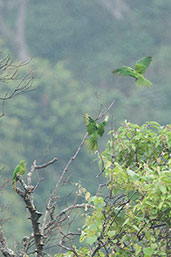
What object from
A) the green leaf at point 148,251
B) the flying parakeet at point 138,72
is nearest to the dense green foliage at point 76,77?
the flying parakeet at point 138,72

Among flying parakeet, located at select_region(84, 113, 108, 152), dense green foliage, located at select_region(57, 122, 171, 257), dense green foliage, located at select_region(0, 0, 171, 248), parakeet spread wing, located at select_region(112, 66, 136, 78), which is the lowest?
dense green foliage, located at select_region(57, 122, 171, 257)

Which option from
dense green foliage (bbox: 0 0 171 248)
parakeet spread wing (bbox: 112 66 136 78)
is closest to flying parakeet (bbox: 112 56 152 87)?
parakeet spread wing (bbox: 112 66 136 78)

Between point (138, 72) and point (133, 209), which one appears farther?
point (138, 72)

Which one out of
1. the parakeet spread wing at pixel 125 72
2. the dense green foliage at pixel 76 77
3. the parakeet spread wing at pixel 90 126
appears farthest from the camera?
the dense green foliage at pixel 76 77

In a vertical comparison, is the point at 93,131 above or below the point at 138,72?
below

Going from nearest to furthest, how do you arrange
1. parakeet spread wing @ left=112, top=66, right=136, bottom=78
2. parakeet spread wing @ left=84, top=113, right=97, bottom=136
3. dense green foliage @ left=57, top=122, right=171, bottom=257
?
dense green foliage @ left=57, top=122, right=171, bottom=257
parakeet spread wing @ left=84, top=113, right=97, bottom=136
parakeet spread wing @ left=112, top=66, right=136, bottom=78

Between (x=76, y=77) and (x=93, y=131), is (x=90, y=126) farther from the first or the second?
(x=76, y=77)

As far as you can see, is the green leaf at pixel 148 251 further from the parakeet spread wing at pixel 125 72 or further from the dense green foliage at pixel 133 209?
the parakeet spread wing at pixel 125 72

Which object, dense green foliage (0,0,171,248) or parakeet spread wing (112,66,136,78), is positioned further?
dense green foliage (0,0,171,248)

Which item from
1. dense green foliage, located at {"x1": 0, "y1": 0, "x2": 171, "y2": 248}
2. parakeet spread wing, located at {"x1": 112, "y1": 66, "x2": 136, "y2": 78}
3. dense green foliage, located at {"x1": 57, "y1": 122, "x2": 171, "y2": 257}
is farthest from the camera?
dense green foliage, located at {"x1": 0, "y1": 0, "x2": 171, "y2": 248}

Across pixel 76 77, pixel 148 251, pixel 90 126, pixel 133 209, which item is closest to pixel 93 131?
pixel 90 126

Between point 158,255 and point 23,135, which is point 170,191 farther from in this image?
point 23,135

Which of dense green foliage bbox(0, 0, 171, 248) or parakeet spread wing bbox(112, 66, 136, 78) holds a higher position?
dense green foliage bbox(0, 0, 171, 248)

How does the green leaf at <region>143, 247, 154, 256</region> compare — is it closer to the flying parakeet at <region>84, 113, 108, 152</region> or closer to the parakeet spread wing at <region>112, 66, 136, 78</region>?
the flying parakeet at <region>84, 113, 108, 152</region>
